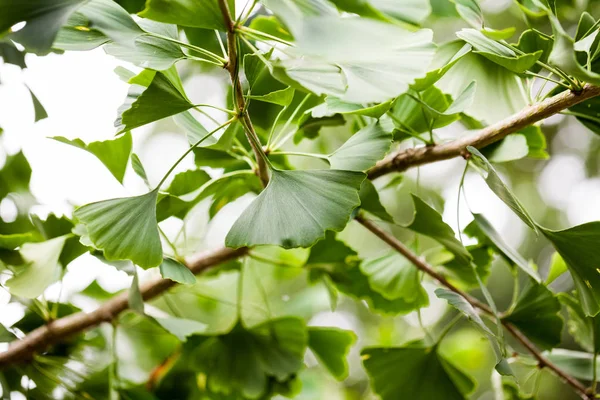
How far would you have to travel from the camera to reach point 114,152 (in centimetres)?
56

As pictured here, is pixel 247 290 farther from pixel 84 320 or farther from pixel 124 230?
pixel 124 230

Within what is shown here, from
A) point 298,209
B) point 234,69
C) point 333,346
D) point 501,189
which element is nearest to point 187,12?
point 234,69

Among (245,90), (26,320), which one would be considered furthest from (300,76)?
(26,320)

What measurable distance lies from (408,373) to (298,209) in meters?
0.30

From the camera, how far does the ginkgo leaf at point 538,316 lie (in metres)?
0.56

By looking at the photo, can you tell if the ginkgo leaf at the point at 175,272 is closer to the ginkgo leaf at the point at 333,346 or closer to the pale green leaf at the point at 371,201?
the pale green leaf at the point at 371,201

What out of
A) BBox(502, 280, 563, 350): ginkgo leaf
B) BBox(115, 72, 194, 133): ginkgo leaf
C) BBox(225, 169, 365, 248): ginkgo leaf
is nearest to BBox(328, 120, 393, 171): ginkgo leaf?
BBox(225, 169, 365, 248): ginkgo leaf

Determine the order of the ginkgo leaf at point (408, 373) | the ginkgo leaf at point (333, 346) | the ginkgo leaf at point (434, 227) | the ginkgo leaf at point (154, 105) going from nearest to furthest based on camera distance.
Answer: the ginkgo leaf at point (154, 105)
the ginkgo leaf at point (434, 227)
the ginkgo leaf at point (408, 373)
the ginkgo leaf at point (333, 346)

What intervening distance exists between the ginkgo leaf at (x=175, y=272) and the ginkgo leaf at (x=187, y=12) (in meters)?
0.19

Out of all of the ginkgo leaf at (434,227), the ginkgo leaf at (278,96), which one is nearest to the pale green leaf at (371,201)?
the ginkgo leaf at (434,227)

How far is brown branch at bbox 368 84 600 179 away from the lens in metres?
0.43

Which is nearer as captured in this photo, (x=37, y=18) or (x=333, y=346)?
(x=37, y=18)

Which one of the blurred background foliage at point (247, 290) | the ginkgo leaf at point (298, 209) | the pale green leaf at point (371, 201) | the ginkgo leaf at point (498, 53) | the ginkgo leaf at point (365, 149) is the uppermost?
the ginkgo leaf at point (498, 53)

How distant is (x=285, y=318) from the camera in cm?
66
